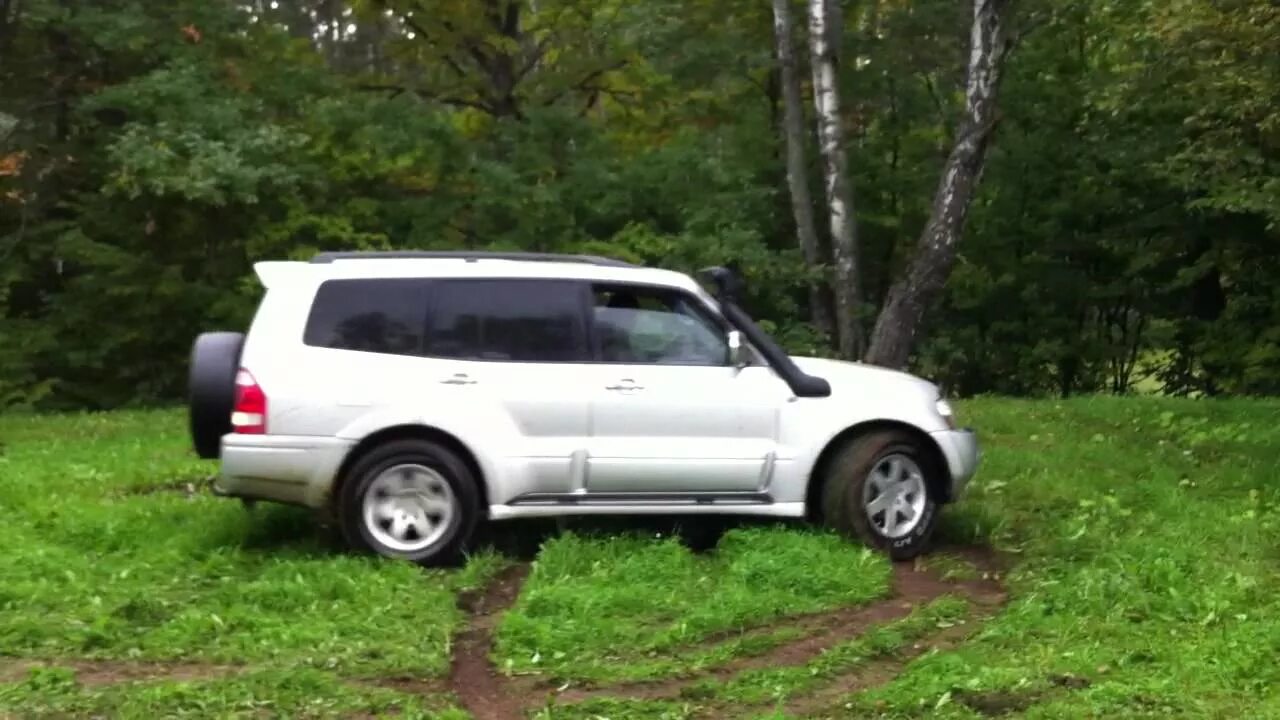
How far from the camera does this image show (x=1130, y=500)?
30.4ft

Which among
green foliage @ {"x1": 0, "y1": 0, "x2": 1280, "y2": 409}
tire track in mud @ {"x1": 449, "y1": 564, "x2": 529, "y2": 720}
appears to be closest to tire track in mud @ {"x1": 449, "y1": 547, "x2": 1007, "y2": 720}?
tire track in mud @ {"x1": 449, "y1": 564, "x2": 529, "y2": 720}

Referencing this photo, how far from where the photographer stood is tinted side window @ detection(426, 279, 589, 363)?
776 centimetres

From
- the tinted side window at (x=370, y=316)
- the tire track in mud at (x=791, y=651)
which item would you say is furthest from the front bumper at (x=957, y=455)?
the tinted side window at (x=370, y=316)

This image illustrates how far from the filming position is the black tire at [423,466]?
7.53m

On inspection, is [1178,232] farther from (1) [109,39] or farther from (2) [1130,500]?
(1) [109,39]

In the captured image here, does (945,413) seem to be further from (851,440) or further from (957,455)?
(851,440)

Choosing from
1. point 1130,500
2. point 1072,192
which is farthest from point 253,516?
point 1072,192

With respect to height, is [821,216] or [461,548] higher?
[821,216]

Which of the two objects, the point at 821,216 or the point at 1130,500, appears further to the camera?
the point at 821,216

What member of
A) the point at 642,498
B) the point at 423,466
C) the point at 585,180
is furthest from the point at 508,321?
the point at 585,180

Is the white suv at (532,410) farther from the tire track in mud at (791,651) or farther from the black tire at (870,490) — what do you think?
the tire track in mud at (791,651)

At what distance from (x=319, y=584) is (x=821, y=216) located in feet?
47.6

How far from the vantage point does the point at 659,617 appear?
6.66 m

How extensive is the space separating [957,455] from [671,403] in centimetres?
182
